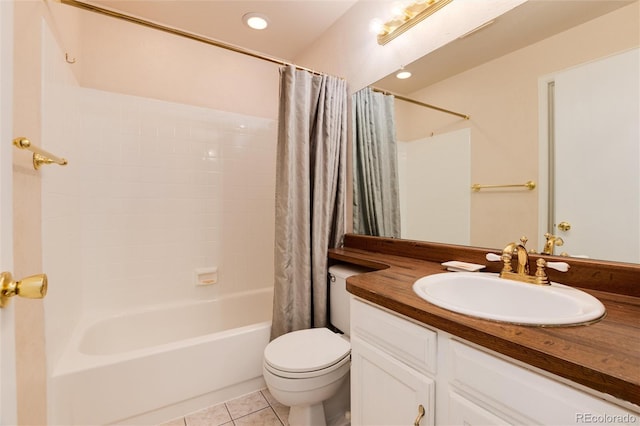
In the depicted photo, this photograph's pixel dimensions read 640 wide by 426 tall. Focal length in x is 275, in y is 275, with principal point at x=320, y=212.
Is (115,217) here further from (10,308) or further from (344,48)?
(344,48)

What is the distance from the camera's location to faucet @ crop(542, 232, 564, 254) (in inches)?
39.2

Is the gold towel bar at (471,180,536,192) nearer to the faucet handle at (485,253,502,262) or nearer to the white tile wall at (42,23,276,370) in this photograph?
the faucet handle at (485,253,502,262)

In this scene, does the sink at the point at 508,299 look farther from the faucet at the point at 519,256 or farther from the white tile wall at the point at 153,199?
the white tile wall at the point at 153,199

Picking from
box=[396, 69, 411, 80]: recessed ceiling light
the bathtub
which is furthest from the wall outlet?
box=[396, 69, 411, 80]: recessed ceiling light

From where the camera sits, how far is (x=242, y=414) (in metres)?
1.49

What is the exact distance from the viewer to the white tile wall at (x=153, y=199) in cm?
164

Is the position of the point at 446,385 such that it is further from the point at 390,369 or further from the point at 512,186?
the point at 512,186

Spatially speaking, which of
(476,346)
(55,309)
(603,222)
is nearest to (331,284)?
(476,346)

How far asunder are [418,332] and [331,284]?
96 centimetres

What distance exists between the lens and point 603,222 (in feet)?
2.97

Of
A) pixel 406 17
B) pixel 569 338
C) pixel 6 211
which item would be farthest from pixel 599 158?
pixel 6 211

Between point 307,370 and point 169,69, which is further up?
point 169,69

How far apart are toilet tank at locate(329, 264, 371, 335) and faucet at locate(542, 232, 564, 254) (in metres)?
0.80

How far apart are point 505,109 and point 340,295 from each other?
1.22 m
